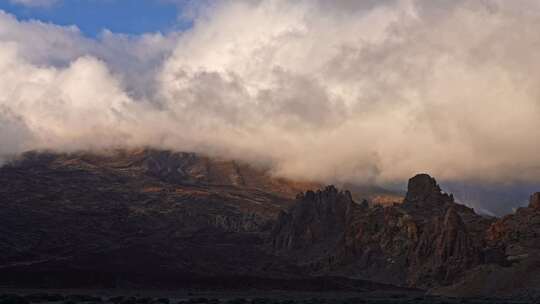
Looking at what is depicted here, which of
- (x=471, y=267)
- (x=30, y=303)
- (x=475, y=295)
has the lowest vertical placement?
(x=30, y=303)

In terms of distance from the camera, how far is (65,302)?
104 metres

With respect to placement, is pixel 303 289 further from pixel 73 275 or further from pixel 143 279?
pixel 73 275

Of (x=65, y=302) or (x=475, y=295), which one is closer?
(x=65, y=302)

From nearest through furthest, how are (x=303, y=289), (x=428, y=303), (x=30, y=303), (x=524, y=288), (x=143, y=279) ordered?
(x=30, y=303) < (x=428, y=303) < (x=524, y=288) < (x=303, y=289) < (x=143, y=279)

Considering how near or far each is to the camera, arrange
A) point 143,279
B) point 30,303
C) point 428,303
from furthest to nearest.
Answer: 1. point 143,279
2. point 428,303
3. point 30,303

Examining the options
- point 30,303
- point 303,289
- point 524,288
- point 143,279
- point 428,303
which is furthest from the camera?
point 143,279

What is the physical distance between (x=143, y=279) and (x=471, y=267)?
272ft

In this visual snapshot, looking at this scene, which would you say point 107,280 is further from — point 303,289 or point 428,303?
point 428,303

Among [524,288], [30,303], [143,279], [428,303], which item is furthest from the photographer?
[143,279]

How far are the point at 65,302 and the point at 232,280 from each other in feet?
301

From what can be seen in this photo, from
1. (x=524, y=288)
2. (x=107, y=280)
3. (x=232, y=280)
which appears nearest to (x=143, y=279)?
(x=107, y=280)

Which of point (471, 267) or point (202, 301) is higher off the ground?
point (471, 267)

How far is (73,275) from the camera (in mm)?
193500

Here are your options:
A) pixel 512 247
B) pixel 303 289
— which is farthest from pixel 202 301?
pixel 512 247
